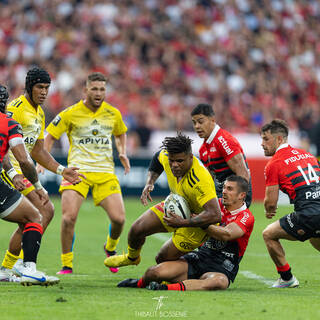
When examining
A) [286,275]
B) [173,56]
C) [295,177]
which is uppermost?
[173,56]

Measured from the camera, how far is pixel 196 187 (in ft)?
24.0

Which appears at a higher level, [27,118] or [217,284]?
[27,118]

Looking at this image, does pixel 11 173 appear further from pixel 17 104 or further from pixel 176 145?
pixel 176 145

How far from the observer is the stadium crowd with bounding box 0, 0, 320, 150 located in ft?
71.9

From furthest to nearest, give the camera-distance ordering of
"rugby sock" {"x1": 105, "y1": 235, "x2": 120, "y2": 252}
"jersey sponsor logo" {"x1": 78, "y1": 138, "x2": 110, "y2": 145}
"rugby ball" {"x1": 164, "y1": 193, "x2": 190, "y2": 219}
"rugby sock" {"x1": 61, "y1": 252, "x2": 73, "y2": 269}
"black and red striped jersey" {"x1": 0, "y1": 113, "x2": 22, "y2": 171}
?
"jersey sponsor logo" {"x1": 78, "y1": 138, "x2": 110, "y2": 145} → "rugby sock" {"x1": 105, "y1": 235, "x2": 120, "y2": 252} → "rugby sock" {"x1": 61, "y1": 252, "x2": 73, "y2": 269} → "rugby ball" {"x1": 164, "y1": 193, "x2": 190, "y2": 219} → "black and red striped jersey" {"x1": 0, "y1": 113, "x2": 22, "y2": 171}

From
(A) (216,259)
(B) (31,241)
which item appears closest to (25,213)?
(B) (31,241)

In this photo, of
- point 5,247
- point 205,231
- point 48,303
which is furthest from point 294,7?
point 48,303

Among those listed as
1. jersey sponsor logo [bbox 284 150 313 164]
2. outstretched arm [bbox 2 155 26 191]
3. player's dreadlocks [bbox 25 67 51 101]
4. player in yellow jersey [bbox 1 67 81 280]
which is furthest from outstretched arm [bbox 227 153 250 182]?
outstretched arm [bbox 2 155 26 191]

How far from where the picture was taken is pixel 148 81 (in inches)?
900

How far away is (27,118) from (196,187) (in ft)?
7.58

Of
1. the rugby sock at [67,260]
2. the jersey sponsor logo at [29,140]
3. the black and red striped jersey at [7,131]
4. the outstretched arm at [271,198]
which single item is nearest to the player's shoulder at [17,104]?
the jersey sponsor logo at [29,140]

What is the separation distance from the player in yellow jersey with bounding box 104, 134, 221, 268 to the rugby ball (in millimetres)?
84

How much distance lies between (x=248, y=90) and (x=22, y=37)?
24.2 feet

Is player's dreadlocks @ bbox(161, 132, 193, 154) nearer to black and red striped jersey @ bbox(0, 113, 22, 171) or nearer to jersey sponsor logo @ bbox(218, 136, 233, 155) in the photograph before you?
black and red striped jersey @ bbox(0, 113, 22, 171)
